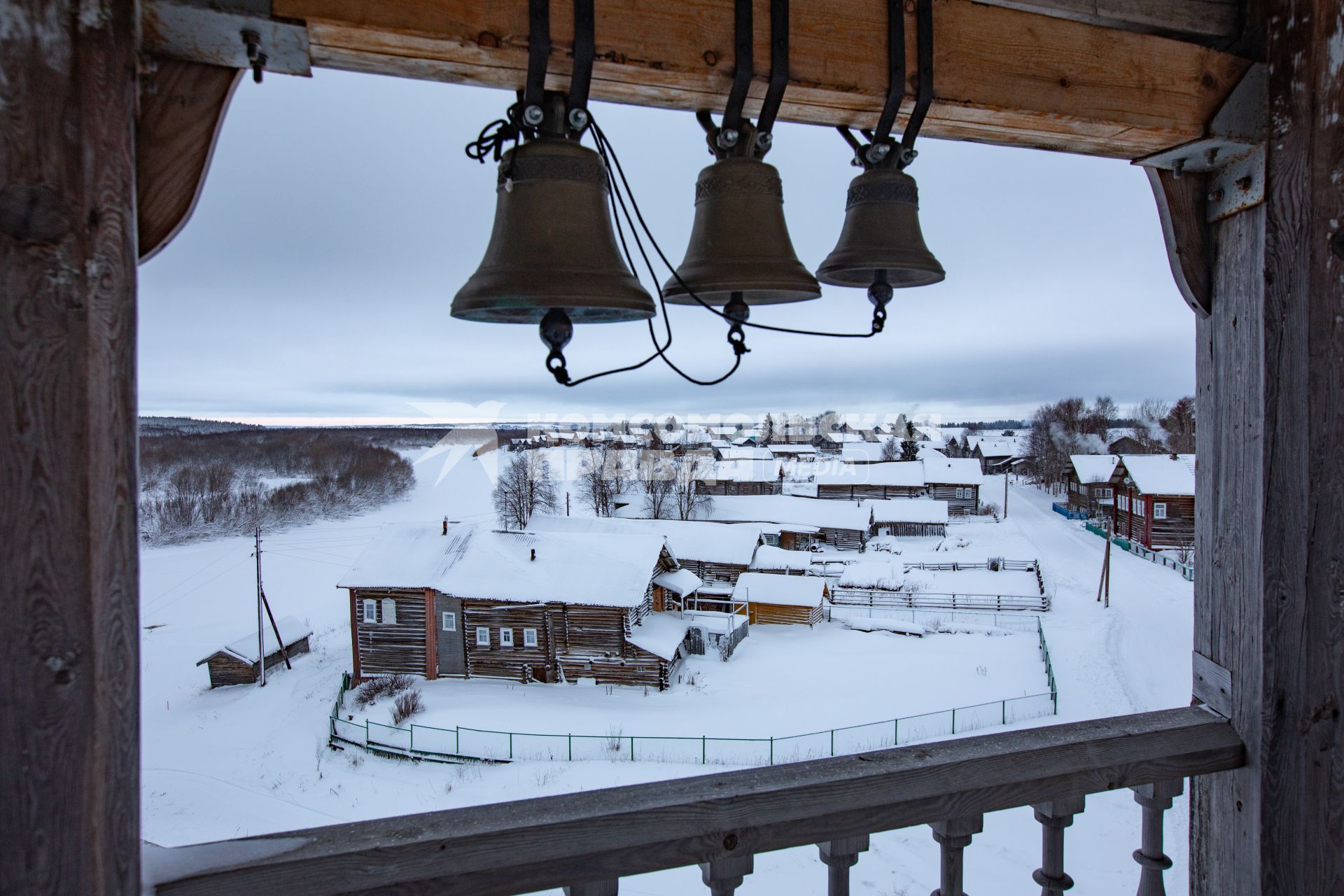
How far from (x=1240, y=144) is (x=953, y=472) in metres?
42.5

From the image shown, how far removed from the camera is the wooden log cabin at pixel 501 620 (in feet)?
55.3

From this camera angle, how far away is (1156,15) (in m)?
1.98

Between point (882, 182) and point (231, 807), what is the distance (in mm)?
12530

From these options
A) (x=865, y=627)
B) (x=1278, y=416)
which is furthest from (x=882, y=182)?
(x=865, y=627)

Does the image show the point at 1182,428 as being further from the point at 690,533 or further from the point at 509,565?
the point at 509,565

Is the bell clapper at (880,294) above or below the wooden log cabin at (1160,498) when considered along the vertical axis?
above

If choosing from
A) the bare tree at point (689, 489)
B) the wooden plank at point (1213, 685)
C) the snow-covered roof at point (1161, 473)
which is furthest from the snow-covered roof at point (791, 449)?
the wooden plank at point (1213, 685)

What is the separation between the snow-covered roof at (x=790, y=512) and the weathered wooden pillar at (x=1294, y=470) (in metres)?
30.8

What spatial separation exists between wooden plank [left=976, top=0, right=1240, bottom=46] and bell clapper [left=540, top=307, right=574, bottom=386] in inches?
48.4

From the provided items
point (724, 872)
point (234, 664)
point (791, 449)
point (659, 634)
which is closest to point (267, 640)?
point (234, 664)

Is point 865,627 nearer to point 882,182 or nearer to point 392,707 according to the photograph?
point 392,707

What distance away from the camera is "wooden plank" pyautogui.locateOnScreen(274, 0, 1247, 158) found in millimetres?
1452

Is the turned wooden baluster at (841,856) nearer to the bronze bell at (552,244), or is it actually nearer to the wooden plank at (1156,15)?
the bronze bell at (552,244)

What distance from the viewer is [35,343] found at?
116 cm
